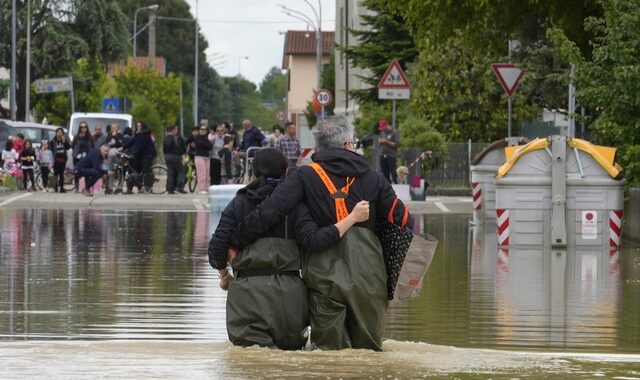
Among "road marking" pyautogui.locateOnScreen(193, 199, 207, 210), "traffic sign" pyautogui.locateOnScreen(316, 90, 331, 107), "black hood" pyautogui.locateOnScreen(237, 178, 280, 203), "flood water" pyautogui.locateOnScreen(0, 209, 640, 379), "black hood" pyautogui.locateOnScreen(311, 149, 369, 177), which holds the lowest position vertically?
"road marking" pyautogui.locateOnScreen(193, 199, 207, 210)

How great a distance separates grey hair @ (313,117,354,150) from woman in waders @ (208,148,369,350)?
455 millimetres

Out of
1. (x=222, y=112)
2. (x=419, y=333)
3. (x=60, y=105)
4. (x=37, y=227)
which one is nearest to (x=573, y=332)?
(x=419, y=333)

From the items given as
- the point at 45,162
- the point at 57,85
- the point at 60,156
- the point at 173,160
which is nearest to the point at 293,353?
the point at 173,160

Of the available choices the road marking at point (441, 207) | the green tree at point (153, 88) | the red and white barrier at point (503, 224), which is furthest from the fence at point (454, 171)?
the green tree at point (153, 88)

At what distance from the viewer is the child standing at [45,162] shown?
1539 inches

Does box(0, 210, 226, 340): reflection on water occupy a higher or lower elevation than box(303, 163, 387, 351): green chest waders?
lower

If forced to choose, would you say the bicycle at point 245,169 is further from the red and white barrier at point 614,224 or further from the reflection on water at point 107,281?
the red and white barrier at point 614,224

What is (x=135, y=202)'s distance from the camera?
107 feet

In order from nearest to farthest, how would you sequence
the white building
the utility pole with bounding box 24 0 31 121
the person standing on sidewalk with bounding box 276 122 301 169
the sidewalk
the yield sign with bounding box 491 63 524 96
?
1. the yield sign with bounding box 491 63 524 96
2. the sidewalk
3. the person standing on sidewalk with bounding box 276 122 301 169
4. the utility pole with bounding box 24 0 31 121
5. the white building

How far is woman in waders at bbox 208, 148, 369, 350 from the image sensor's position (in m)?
9.95

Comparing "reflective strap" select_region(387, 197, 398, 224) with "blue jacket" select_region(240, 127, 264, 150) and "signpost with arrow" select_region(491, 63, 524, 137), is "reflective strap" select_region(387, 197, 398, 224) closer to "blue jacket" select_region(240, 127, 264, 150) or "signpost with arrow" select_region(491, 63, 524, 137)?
"signpost with arrow" select_region(491, 63, 524, 137)

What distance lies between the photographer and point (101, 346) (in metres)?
10.7

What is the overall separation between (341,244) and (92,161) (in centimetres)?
2630

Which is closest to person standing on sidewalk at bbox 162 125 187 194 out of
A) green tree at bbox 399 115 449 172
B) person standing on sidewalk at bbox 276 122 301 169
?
person standing on sidewalk at bbox 276 122 301 169
